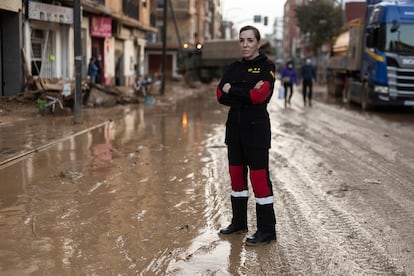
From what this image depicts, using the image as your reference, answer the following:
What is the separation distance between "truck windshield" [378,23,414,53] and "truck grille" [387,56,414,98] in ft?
1.18

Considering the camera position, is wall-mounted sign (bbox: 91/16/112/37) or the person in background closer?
wall-mounted sign (bbox: 91/16/112/37)

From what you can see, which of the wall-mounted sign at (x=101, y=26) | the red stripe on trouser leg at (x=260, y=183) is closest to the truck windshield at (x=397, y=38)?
the wall-mounted sign at (x=101, y=26)

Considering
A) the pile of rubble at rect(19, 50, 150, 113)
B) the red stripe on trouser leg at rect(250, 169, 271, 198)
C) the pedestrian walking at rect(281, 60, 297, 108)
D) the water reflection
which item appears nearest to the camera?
the water reflection

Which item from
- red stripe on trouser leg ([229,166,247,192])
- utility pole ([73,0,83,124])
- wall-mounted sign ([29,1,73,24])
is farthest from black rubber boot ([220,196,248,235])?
wall-mounted sign ([29,1,73,24])

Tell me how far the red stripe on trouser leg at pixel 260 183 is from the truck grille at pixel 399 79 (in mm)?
15383

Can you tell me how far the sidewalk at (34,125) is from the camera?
10820 mm

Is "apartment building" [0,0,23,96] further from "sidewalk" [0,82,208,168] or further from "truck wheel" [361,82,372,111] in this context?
"truck wheel" [361,82,372,111]

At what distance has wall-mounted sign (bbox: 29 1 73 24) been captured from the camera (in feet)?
65.5

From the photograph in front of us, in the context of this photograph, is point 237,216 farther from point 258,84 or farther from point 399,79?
point 399,79

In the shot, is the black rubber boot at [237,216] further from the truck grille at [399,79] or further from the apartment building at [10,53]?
the apartment building at [10,53]

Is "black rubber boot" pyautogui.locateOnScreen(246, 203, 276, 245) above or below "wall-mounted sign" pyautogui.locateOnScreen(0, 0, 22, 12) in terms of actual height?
below

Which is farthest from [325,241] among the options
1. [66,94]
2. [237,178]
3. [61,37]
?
[61,37]

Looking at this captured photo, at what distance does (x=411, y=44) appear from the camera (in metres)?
19.1

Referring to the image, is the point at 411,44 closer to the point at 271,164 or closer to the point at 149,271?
the point at 271,164
